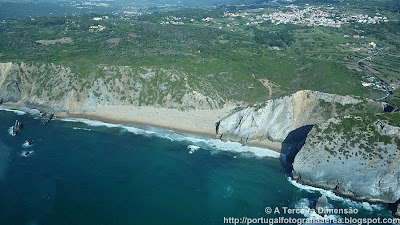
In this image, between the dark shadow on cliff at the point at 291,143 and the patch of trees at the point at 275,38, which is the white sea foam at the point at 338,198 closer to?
the dark shadow on cliff at the point at 291,143

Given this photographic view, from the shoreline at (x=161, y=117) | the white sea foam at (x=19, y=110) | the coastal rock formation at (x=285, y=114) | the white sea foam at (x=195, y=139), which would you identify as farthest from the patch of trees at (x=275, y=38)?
the white sea foam at (x=19, y=110)

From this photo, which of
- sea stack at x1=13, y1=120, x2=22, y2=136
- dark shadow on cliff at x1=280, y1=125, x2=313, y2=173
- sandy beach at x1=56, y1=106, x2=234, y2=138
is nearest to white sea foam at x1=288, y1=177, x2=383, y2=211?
dark shadow on cliff at x1=280, y1=125, x2=313, y2=173

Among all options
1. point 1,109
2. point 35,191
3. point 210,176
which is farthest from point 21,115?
point 210,176

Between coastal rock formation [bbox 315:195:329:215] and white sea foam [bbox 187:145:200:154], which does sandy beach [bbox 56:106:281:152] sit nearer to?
white sea foam [bbox 187:145:200:154]

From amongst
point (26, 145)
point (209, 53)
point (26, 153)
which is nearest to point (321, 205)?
point (26, 153)

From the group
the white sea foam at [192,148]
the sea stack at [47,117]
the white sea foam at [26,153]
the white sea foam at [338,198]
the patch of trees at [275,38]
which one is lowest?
the white sea foam at [338,198]

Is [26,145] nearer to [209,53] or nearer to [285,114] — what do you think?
[285,114]
